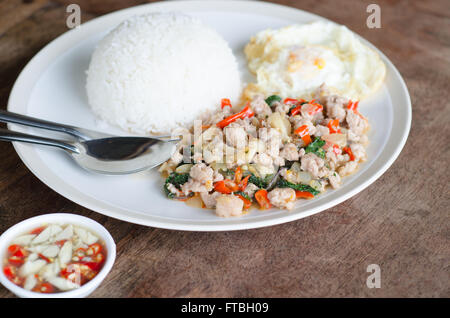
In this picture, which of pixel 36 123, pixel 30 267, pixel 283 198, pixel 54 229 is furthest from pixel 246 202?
pixel 36 123

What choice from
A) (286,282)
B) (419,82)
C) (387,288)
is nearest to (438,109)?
(419,82)

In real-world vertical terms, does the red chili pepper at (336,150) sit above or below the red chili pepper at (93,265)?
above

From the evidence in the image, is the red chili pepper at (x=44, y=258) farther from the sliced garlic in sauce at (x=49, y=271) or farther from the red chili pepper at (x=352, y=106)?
the red chili pepper at (x=352, y=106)

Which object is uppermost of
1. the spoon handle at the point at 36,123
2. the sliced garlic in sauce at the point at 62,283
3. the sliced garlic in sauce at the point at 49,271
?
the spoon handle at the point at 36,123

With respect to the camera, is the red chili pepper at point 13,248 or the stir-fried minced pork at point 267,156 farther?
the stir-fried minced pork at point 267,156

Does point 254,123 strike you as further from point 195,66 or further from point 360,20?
point 360,20

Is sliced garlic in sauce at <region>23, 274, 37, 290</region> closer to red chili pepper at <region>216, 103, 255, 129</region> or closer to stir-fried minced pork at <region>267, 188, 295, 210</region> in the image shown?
stir-fried minced pork at <region>267, 188, 295, 210</region>

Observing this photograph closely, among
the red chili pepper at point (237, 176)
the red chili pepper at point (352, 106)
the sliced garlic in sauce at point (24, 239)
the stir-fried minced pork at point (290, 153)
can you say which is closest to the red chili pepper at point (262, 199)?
the red chili pepper at point (237, 176)
